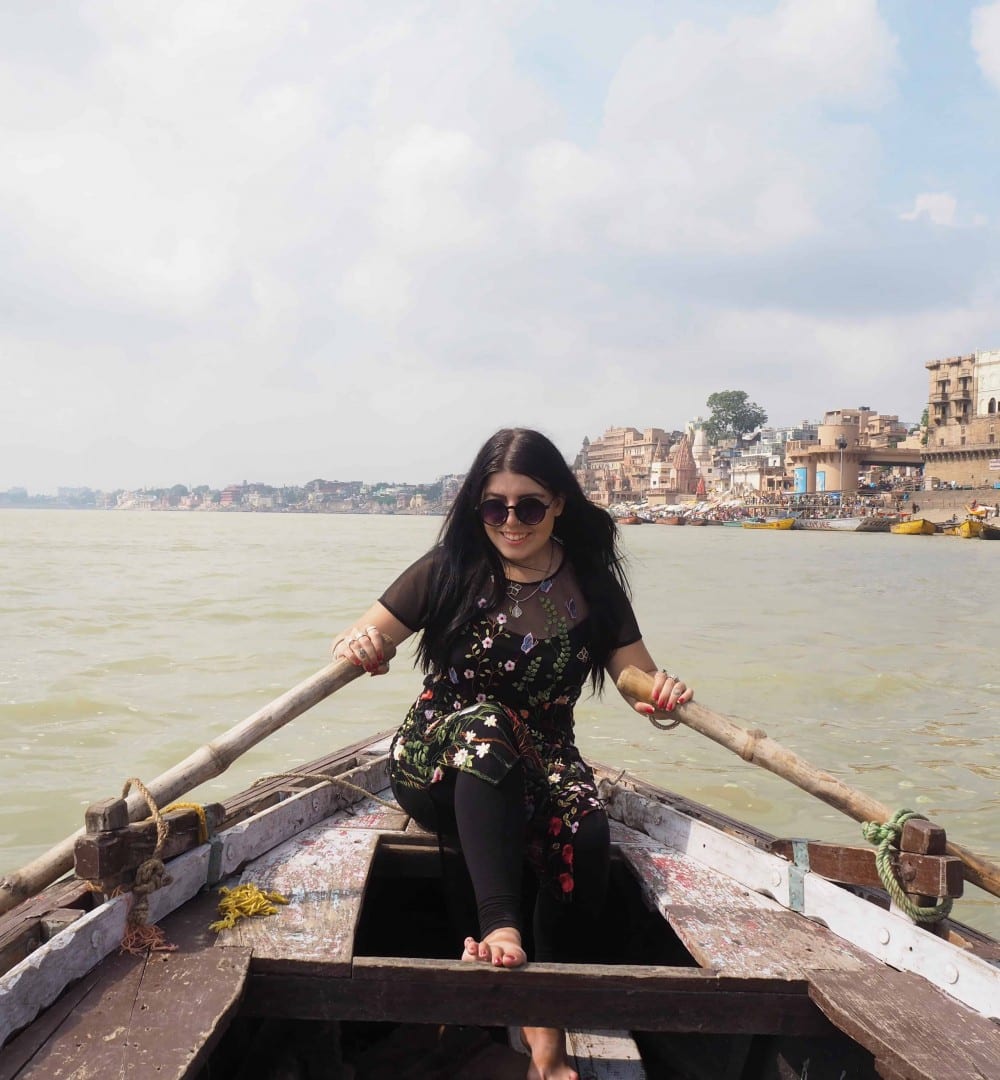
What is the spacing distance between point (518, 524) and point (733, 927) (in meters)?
1.12

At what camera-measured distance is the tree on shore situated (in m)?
107

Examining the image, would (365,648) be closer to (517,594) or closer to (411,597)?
(411,597)

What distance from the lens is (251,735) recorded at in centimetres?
230

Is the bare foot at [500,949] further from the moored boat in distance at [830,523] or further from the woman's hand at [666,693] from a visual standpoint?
the moored boat in distance at [830,523]

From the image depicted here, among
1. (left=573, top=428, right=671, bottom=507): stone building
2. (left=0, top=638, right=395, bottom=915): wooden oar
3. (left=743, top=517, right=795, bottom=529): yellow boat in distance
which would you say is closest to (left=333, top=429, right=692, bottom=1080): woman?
(left=0, top=638, right=395, bottom=915): wooden oar

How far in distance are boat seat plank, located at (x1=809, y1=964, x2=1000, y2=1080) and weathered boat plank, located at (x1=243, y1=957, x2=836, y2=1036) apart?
99 millimetres

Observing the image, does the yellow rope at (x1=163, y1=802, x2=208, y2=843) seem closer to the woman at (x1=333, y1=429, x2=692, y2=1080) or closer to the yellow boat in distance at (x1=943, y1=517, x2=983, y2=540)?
the woman at (x1=333, y1=429, x2=692, y2=1080)

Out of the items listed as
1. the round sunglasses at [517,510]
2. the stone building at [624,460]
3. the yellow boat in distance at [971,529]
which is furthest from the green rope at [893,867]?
the stone building at [624,460]

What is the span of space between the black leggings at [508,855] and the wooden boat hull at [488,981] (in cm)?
17

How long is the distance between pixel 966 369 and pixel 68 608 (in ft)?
187

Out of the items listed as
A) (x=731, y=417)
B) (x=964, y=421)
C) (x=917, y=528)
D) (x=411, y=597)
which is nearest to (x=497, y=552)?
(x=411, y=597)

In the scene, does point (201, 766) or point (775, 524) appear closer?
point (201, 766)

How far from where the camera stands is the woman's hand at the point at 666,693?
2361 millimetres

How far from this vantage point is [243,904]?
1.96 meters
